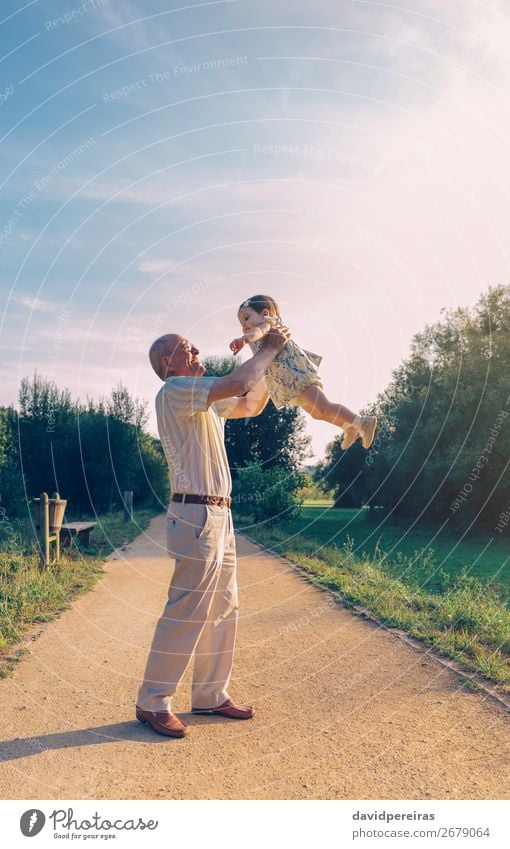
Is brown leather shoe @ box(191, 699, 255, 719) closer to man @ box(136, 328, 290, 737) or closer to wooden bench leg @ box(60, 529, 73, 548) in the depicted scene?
man @ box(136, 328, 290, 737)

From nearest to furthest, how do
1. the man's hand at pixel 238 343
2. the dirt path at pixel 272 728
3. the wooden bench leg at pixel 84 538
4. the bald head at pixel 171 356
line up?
1. the dirt path at pixel 272 728
2. the man's hand at pixel 238 343
3. the bald head at pixel 171 356
4. the wooden bench leg at pixel 84 538

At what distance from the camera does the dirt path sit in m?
4.25

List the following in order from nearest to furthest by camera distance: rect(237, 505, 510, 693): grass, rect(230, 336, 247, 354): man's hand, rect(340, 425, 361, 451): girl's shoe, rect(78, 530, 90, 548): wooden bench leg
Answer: rect(230, 336, 247, 354): man's hand < rect(340, 425, 361, 451): girl's shoe < rect(237, 505, 510, 693): grass < rect(78, 530, 90, 548): wooden bench leg

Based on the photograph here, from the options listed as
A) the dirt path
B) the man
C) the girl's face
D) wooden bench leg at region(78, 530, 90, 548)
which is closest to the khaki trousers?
the man

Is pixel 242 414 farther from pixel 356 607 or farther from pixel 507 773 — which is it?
pixel 356 607

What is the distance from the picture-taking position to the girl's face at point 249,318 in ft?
17.0

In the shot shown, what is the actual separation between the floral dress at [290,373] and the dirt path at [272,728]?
2436mm

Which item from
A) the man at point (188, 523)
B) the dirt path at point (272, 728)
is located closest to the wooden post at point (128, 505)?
the dirt path at point (272, 728)

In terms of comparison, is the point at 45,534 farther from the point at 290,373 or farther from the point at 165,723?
the point at 290,373

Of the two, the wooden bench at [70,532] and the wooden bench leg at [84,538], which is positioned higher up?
the wooden bench at [70,532]

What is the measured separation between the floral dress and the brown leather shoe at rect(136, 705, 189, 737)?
2.40m

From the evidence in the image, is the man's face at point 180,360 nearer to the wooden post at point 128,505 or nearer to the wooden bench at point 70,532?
the wooden bench at point 70,532

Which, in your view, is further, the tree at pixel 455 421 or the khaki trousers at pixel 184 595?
the tree at pixel 455 421

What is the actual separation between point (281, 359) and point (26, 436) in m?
31.9
